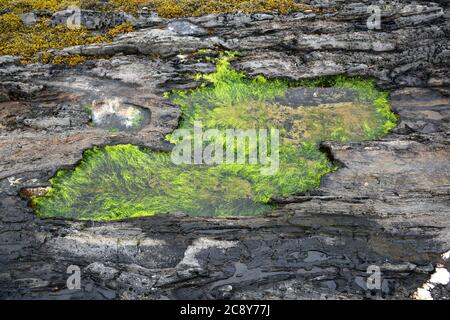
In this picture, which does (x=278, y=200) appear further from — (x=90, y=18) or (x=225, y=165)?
(x=90, y=18)

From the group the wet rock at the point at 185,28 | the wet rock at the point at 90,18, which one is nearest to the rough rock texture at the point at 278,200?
the wet rock at the point at 185,28

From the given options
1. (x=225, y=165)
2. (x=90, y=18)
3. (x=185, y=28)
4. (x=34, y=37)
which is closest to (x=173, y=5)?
(x=185, y=28)

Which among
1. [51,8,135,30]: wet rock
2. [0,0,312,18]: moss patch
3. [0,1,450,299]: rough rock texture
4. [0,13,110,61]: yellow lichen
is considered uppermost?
[0,0,312,18]: moss patch

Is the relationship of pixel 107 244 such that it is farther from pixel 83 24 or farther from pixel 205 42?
pixel 83 24

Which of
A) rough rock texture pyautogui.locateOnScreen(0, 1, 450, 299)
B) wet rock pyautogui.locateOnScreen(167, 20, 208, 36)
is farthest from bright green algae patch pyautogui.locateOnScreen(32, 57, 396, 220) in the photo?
wet rock pyautogui.locateOnScreen(167, 20, 208, 36)

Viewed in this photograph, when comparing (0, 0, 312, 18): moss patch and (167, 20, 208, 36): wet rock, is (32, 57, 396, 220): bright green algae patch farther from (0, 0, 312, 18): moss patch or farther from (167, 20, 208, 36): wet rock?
(0, 0, 312, 18): moss patch

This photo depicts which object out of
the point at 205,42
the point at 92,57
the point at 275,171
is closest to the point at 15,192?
the point at 92,57

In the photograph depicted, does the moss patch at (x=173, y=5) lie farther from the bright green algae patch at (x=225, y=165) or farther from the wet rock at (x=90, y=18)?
the bright green algae patch at (x=225, y=165)
